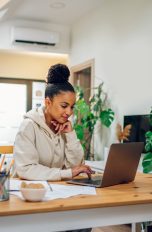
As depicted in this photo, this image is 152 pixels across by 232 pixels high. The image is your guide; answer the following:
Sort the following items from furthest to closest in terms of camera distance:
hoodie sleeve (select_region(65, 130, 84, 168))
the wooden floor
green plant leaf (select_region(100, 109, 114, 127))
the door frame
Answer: the door frame
green plant leaf (select_region(100, 109, 114, 127))
the wooden floor
hoodie sleeve (select_region(65, 130, 84, 168))

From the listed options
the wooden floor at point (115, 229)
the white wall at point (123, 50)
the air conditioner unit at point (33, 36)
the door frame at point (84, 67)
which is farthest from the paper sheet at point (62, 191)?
the air conditioner unit at point (33, 36)

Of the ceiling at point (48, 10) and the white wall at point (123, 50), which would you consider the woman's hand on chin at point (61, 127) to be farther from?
the ceiling at point (48, 10)

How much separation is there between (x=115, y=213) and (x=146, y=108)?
2.60 meters

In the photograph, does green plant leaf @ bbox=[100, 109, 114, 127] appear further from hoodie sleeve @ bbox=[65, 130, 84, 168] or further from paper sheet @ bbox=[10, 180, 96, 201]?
paper sheet @ bbox=[10, 180, 96, 201]

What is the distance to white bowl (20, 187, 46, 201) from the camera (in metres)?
1.19

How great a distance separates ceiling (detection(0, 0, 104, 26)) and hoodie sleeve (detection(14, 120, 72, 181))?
3.39m

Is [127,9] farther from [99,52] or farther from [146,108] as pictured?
[146,108]

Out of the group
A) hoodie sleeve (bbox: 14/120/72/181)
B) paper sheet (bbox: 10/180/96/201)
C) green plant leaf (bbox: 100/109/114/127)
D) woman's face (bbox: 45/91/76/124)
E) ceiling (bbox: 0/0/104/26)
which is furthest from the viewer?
ceiling (bbox: 0/0/104/26)

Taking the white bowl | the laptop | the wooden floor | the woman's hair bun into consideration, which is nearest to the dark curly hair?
the woman's hair bun

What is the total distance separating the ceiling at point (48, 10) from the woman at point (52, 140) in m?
3.21

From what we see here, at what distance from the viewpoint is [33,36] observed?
5695 mm

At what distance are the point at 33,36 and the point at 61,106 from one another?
13.6 ft

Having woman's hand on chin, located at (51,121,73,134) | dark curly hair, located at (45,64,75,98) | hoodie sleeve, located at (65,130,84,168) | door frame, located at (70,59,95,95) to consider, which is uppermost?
door frame, located at (70,59,95,95)

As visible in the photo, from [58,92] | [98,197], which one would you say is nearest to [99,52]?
[58,92]
